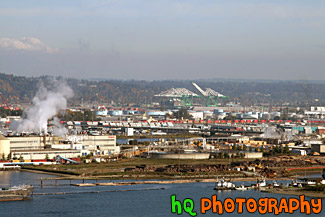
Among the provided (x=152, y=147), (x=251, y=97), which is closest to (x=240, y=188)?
(x=152, y=147)

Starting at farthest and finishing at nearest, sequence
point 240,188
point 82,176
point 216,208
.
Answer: point 82,176, point 240,188, point 216,208

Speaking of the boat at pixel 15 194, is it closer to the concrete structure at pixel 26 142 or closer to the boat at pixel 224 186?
the boat at pixel 224 186

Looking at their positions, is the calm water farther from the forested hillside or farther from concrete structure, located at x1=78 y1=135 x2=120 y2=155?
the forested hillside

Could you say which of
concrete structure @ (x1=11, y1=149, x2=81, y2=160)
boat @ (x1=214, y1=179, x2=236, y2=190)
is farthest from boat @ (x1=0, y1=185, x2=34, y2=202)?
concrete structure @ (x1=11, y1=149, x2=81, y2=160)

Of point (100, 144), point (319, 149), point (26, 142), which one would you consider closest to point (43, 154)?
point (26, 142)

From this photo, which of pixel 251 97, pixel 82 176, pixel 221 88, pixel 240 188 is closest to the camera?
pixel 240 188

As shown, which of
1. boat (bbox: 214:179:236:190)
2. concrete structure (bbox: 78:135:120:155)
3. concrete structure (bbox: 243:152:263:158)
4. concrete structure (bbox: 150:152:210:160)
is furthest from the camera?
concrete structure (bbox: 78:135:120:155)

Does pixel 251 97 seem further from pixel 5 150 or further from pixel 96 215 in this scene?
pixel 96 215

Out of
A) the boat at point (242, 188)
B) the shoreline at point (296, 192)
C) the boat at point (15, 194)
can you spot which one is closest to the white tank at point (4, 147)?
the boat at point (15, 194)
